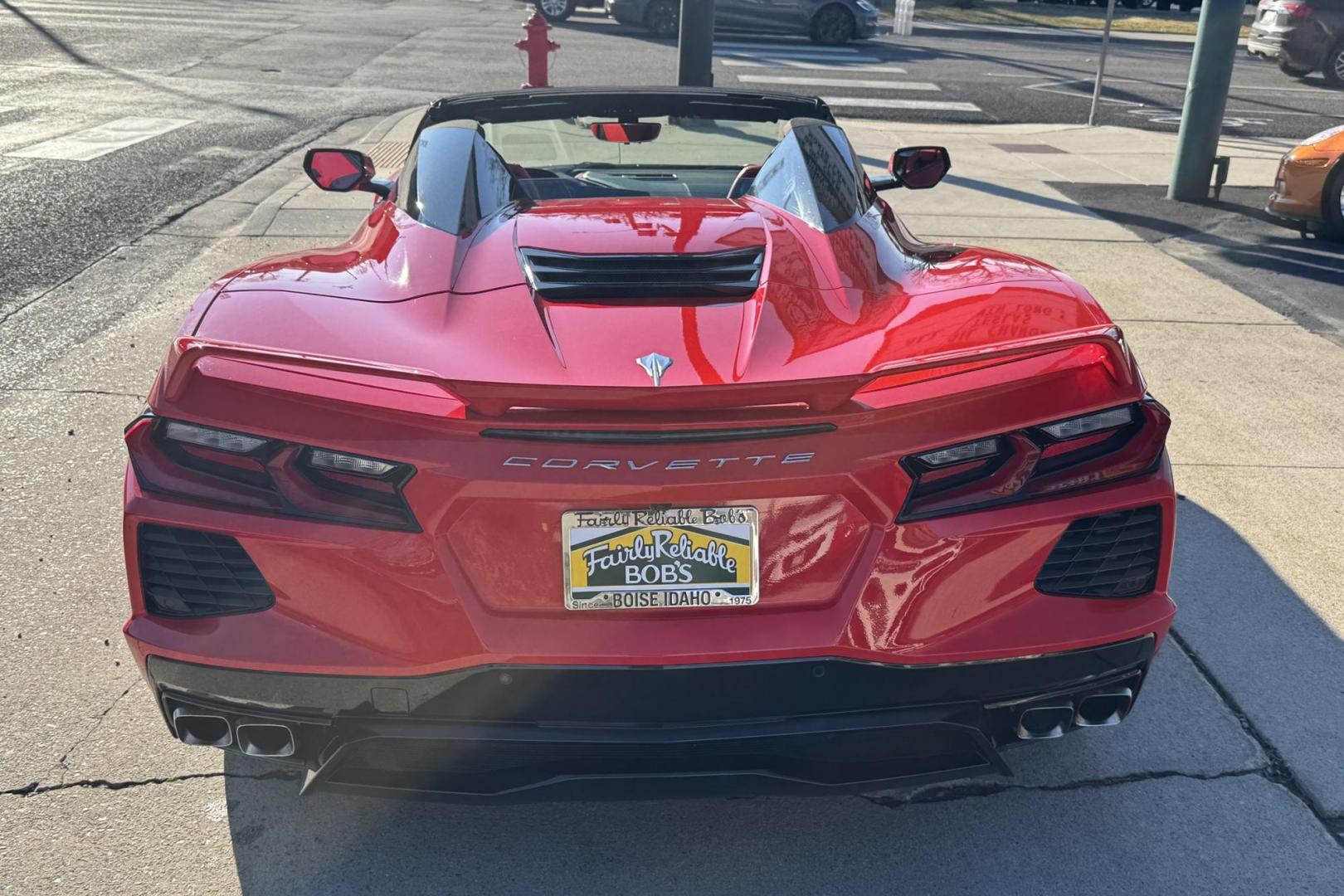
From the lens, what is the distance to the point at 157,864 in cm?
262

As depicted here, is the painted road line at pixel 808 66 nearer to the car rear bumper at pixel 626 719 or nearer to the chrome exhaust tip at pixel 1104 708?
the chrome exhaust tip at pixel 1104 708

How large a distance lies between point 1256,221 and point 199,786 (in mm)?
8778

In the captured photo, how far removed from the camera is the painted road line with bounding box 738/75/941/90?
654 inches

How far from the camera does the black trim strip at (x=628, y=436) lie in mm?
2164

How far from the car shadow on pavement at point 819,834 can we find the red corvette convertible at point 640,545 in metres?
0.38

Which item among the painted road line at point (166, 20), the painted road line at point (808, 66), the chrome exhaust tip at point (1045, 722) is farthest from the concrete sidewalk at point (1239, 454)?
the painted road line at point (166, 20)

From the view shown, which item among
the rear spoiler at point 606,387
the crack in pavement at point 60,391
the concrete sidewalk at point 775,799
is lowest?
the crack in pavement at point 60,391

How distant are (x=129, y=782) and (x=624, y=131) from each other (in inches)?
99.9

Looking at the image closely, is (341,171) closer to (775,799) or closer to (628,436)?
(628,436)

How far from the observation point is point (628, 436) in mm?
2168

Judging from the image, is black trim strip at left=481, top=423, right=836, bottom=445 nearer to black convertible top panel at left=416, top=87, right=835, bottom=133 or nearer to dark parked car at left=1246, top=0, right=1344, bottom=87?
black convertible top panel at left=416, top=87, right=835, bottom=133

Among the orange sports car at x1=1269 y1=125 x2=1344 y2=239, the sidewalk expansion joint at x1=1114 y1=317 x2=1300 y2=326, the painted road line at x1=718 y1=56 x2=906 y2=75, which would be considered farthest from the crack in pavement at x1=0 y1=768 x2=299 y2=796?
the painted road line at x1=718 y1=56 x2=906 y2=75

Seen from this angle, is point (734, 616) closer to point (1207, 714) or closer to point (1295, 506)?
point (1207, 714)

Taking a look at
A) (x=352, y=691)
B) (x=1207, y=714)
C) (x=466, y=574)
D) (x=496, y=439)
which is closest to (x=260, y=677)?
(x=352, y=691)
